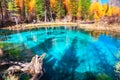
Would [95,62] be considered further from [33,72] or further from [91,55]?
[33,72]

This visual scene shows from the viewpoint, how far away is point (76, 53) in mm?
38750

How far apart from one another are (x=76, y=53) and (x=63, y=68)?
8743 millimetres

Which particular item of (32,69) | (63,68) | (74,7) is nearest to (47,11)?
(74,7)

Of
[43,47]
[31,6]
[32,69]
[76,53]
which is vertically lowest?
[76,53]

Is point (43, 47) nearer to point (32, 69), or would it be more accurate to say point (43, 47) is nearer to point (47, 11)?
point (32, 69)

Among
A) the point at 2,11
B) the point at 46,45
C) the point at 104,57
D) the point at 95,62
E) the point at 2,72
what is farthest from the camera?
the point at 2,11

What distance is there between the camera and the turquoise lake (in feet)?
95.7

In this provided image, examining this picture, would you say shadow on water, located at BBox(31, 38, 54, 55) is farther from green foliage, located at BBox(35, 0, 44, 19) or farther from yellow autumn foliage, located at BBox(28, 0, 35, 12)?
yellow autumn foliage, located at BBox(28, 0, 35, 12)

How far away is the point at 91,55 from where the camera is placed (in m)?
37.8

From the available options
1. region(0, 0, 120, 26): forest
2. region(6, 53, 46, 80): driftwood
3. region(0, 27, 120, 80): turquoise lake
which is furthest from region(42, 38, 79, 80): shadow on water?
region(0, 0, 120, 26): forest

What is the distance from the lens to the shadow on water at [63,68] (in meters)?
27.1

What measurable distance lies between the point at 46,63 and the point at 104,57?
10.0 m

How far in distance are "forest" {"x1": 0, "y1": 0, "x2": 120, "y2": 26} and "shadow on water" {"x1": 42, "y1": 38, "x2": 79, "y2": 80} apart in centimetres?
4393

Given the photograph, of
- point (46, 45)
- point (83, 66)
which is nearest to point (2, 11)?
point (46, 45)
